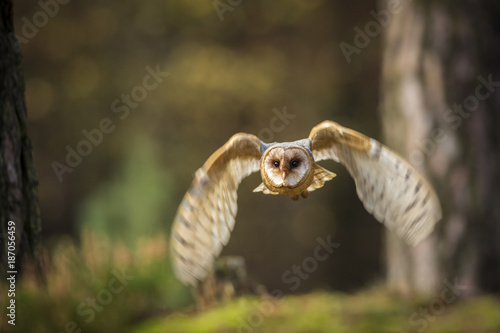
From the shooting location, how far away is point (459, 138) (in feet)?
11.8

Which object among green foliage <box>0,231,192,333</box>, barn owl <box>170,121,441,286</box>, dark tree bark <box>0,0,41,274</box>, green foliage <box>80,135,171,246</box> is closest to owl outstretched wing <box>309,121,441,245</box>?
barn owl <box>170,121,441,286</box>

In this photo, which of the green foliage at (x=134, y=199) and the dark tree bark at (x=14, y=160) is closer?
the dark tree bark at (x=14, y=160)

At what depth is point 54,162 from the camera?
25.2ft

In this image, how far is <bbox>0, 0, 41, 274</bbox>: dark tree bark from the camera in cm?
159

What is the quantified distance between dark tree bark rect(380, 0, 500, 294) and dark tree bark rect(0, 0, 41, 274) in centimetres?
263

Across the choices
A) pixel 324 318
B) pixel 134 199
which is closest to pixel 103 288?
pixel 324 318

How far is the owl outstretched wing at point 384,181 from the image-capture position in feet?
3.56

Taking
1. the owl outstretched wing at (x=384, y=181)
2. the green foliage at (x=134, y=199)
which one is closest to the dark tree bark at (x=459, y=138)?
the owl outstretched wing at (x=384, y=181)

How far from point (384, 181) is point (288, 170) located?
31cm

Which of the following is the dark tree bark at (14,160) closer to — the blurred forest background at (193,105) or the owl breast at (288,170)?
the owl breast at (288,170)

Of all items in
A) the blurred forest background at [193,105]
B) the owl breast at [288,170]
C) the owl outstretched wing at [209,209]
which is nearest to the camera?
the owl breast at [288,170]

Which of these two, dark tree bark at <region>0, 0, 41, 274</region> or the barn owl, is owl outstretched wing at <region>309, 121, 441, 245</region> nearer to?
the barn owl

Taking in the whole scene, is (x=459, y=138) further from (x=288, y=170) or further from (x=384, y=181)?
(x=288, y=170)

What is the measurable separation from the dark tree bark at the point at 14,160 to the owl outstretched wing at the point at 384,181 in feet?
3.19
